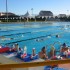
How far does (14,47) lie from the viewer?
8.79 metres

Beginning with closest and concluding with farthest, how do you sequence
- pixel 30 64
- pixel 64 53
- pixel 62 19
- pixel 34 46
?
pixel 30 64
pixel 64 53
pixel 34 46
pixel 62 19

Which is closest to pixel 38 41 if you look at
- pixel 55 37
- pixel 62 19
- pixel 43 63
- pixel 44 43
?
pixel 44 43

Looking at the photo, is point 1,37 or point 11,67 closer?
point 11,67

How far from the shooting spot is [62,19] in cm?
2466

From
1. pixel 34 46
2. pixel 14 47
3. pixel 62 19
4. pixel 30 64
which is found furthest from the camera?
pixel 62 19

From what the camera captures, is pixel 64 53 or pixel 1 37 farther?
pixel 1 37

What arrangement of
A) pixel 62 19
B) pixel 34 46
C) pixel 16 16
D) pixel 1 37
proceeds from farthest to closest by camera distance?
pixel 16 16 → pixel 62 19 → pixel 1 37 → pixel 34 46

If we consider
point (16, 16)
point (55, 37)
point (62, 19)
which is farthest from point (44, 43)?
point (16, 16)

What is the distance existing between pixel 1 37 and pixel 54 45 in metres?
3.41

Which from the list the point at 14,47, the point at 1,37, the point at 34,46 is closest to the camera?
the point at 14,47

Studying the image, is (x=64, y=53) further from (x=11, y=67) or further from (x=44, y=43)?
(x=11, y=67)

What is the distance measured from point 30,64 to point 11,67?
0.11 meters

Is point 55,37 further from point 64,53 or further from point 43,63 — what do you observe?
point 43,63

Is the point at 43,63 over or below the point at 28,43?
over
